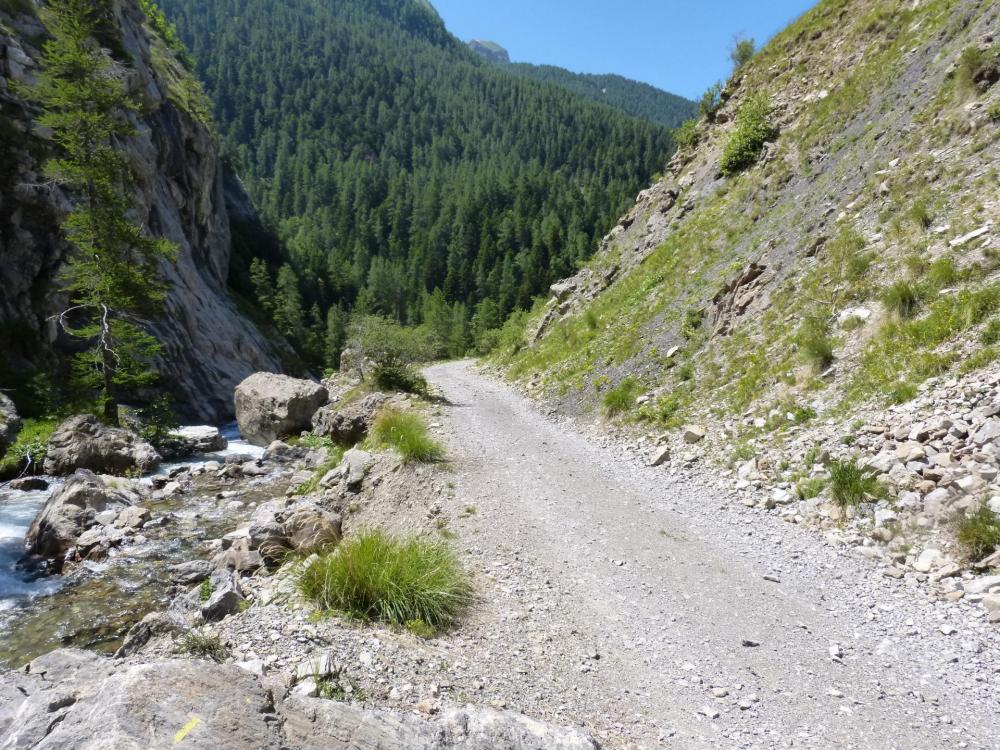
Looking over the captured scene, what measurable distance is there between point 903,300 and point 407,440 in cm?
1057

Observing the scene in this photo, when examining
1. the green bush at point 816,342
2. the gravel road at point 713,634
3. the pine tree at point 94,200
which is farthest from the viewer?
the pine tree at point 94,200

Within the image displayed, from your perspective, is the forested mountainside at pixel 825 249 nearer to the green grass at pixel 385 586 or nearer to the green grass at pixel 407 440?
the green grass at pixel 407 440

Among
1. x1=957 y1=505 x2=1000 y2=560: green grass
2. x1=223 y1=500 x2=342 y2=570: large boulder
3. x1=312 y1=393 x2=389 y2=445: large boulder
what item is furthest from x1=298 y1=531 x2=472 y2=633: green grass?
x1=312 y1=393 x2=389 y2=445: large boulder

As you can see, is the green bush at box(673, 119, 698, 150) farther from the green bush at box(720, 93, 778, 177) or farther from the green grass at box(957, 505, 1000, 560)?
the green grass at box(957, 505, 1000, 560)

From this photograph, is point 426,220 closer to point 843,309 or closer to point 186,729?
point 843,309

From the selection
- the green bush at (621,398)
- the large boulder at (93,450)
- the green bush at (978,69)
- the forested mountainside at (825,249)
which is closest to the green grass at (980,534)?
the forested mountainside at (825,249)

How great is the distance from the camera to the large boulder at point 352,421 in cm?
1856

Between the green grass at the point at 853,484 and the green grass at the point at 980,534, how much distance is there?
1.29 m

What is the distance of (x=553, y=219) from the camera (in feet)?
417

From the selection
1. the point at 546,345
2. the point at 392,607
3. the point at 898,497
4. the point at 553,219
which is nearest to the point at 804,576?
the point at 898,497

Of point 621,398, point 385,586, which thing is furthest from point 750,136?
point 385,586

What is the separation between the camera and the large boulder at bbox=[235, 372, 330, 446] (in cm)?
2516

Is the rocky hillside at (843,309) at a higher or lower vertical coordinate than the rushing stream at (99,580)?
higher

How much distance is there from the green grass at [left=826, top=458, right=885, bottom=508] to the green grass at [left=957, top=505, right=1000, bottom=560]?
129 cm
